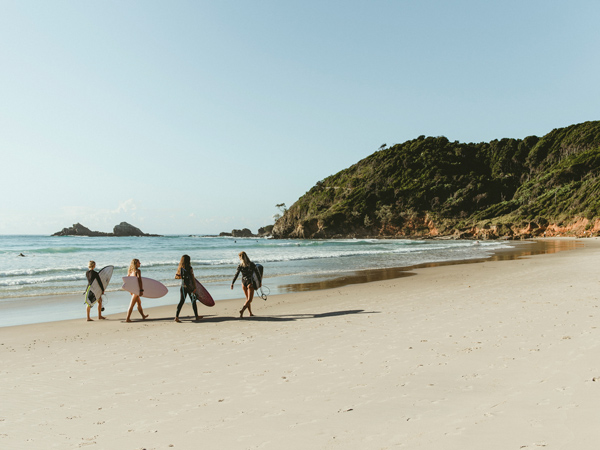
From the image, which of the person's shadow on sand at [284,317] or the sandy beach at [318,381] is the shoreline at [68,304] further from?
the sandy beach at [318,381]

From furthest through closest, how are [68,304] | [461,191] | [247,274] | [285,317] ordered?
1. [461,191]
2. [68,304]
3. [247,274]
4. [285,317]

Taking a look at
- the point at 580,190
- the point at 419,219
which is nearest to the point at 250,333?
the point at 580,190

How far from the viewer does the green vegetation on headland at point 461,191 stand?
71250 millimetres

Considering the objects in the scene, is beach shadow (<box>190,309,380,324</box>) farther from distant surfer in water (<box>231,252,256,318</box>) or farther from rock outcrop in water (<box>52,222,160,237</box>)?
rock outcrop in water (<box>52,222,160,237</box>)

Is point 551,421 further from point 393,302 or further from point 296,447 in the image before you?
point 393,302

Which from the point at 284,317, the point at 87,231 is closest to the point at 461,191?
the point at 284,317

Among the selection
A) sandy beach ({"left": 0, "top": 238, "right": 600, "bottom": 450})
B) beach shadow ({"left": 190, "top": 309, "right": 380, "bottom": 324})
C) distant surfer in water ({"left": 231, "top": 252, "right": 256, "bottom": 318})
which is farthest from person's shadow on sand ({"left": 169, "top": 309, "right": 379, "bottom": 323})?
distant surfer in water ({"left": 231, "top": 252, "right": 256, "bottom": 318})

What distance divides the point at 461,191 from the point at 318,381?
100891mm

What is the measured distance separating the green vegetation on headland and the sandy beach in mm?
66300

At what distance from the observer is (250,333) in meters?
8.09

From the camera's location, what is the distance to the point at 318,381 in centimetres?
497

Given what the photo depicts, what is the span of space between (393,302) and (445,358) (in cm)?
530

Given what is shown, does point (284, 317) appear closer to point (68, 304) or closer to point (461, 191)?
point (68, 304)

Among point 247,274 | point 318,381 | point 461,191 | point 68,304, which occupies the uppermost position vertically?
point 461,191
